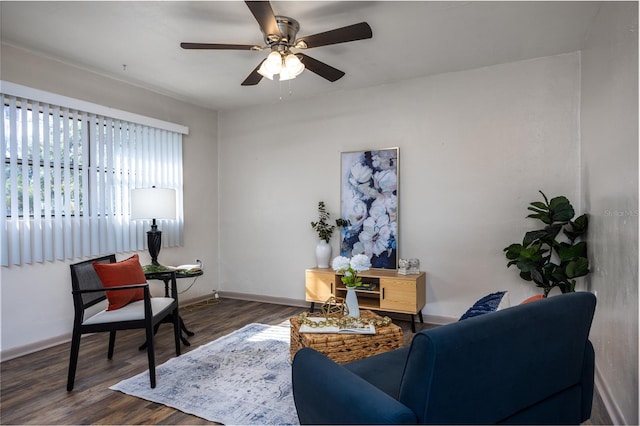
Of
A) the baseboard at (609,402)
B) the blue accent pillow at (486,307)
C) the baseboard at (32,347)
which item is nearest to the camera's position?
the blue accent pillow at (486,307)

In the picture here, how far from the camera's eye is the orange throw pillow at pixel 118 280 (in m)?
2.73

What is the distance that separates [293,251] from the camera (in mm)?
4793

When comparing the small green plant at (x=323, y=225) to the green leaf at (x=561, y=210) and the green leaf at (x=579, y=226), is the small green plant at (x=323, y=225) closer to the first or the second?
the green leaf at (x=561, y=210)

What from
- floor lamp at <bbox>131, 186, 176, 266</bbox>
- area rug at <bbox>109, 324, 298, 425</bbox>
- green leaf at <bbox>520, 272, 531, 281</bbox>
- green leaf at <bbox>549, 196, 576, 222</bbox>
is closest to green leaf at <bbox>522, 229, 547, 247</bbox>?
green leaf at <bbox>549, 196, 576, 222</bbox>

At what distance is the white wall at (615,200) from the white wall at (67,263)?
4173 mm

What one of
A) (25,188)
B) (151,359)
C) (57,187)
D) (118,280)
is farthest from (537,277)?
(25,188)

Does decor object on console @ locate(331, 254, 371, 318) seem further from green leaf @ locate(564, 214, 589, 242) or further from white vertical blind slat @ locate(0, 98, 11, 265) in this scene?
white vertical blind slat @ locate(0, 98, 11, 265)

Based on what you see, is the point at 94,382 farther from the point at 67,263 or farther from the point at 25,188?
the point at 25,188

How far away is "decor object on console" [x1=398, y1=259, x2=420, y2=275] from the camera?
12.7ft

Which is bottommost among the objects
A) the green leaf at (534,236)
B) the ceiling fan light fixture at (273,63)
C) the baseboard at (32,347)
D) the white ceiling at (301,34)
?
the baseboard at (32,347)

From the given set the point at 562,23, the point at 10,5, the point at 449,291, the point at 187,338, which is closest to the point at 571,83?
the point at 562,23

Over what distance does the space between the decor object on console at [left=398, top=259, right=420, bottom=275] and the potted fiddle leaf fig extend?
0.94 metres

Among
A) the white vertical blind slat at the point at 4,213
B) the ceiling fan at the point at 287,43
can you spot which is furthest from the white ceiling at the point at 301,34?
the white vertical blind slat at the point at 4,213

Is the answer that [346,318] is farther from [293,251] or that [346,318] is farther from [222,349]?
[293,251]
